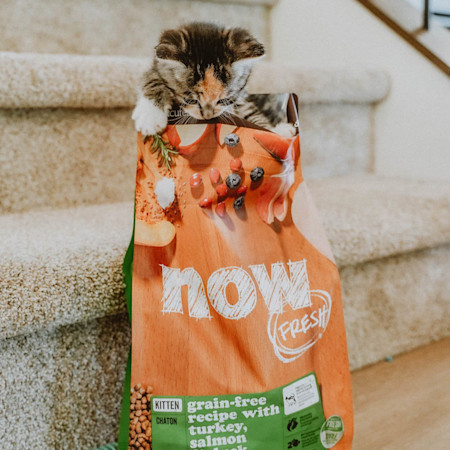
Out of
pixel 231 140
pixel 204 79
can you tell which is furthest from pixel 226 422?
pixel 204 79

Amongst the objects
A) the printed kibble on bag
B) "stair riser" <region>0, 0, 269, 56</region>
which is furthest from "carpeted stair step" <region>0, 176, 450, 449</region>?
"stair riser" <region>0, 0, 269, 56</region>

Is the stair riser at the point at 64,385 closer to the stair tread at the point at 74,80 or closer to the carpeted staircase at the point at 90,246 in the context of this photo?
the carpeted staircase at the point at 90,246

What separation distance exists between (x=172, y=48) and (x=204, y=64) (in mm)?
46

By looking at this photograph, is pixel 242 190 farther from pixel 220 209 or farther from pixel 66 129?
pixel 66 129

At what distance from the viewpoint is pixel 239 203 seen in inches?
21.7

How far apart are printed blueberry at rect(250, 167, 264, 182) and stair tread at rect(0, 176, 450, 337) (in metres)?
0.21

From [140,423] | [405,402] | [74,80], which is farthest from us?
[74,80]

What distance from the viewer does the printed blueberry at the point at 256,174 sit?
55 cm

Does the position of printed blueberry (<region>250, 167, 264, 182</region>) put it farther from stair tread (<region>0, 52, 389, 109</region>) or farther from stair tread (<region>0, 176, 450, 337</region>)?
stair tread (<region>0, 52, 389, 109</region>)

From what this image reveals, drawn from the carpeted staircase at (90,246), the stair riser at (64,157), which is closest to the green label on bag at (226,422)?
the carpeted staircase at (90,246)

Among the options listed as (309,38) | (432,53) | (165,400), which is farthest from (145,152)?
(309,38)

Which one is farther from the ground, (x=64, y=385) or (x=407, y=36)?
(x=407, y=36)

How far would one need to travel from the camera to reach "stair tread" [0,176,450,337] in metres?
0.55

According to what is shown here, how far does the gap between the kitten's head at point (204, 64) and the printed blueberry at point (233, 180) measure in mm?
94
